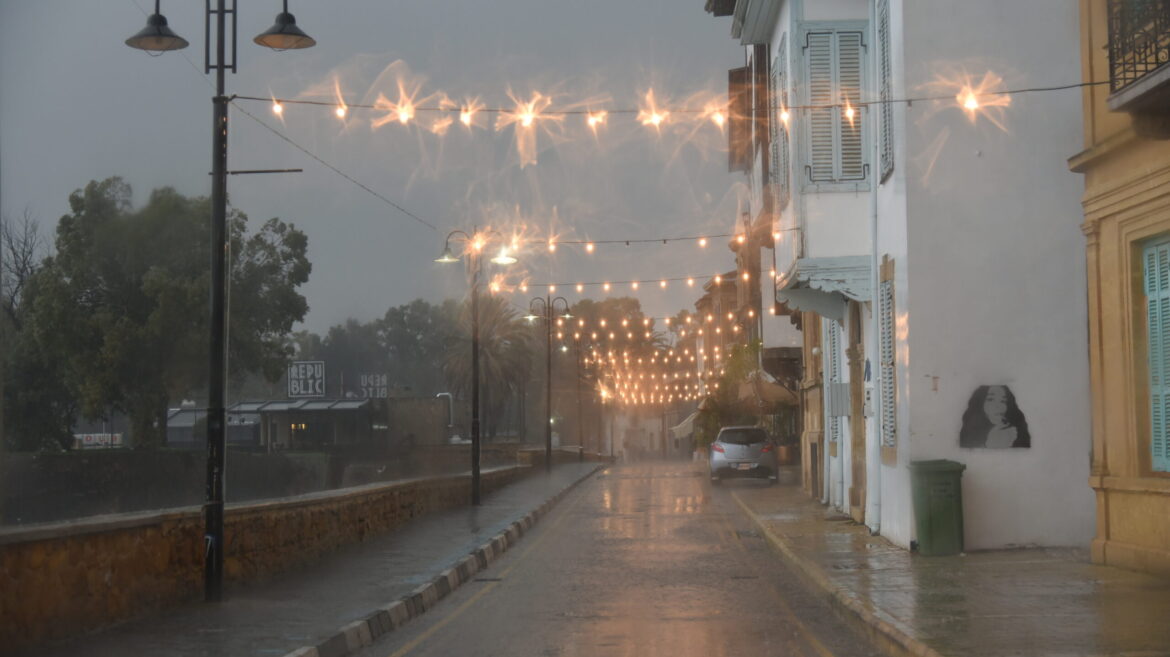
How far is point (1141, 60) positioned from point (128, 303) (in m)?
52.4

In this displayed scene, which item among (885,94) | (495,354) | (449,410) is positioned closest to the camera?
(885,94)

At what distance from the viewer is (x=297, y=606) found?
12.3 meters

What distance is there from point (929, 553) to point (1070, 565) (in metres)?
1.96

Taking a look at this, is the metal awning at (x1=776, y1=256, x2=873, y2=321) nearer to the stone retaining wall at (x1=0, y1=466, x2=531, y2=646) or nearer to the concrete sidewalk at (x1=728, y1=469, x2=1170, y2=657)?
the concrete sidewalk at (x1=728, y1=469, x2=1170, y2=657)

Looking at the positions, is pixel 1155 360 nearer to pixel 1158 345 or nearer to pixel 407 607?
pixel 1158 345

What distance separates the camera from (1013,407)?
16156 millimetres

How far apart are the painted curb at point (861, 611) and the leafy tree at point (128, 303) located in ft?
141

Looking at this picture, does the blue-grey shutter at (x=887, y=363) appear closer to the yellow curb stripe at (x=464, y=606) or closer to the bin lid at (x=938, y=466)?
the bin lid at (x=938, y=466)

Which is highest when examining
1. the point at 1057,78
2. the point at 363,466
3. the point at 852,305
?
the point at 1057,78

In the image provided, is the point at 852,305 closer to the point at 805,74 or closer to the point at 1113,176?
the point at 805,74

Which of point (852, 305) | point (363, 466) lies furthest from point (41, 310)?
point (852, 305)

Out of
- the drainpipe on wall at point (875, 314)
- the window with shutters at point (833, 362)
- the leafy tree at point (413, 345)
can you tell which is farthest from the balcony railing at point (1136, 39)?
the leafy tree at point (413, 345)

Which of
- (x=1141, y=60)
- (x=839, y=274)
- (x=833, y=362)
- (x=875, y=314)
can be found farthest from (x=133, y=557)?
(x=833, y=362)

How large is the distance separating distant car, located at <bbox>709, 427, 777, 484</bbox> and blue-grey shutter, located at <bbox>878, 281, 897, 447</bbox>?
20159 mm
